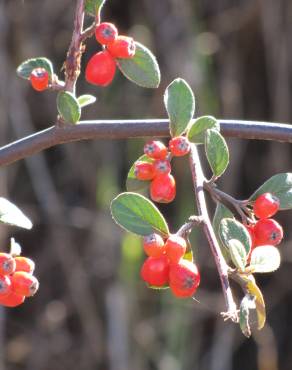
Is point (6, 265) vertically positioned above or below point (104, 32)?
below

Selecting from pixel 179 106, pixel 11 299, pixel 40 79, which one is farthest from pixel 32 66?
pixel 11 299

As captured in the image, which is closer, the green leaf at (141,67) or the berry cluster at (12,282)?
the berry cluster at (12,282)

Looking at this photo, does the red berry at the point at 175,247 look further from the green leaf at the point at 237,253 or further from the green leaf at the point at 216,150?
the green leaf at the point at 216,150

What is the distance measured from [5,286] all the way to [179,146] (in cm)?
26

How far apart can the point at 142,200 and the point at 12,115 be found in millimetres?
2090

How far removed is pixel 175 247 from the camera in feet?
2.53

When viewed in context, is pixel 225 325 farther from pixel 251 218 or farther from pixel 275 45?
pixel 251 218

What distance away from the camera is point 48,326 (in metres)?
2.98

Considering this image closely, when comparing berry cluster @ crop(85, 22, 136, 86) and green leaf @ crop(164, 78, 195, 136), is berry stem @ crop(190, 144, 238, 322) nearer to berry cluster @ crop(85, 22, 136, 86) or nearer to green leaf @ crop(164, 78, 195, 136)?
green leaf @ crop(164, 78, 195, 136)

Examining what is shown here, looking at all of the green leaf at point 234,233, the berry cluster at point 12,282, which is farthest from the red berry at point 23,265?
the green leaf at point 234,233

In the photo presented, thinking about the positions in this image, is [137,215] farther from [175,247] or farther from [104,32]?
[104,32]

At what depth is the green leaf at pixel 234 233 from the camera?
0.81m

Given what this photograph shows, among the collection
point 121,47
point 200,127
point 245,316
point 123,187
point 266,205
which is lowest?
point 245,316

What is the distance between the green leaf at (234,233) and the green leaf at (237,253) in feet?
0.05
